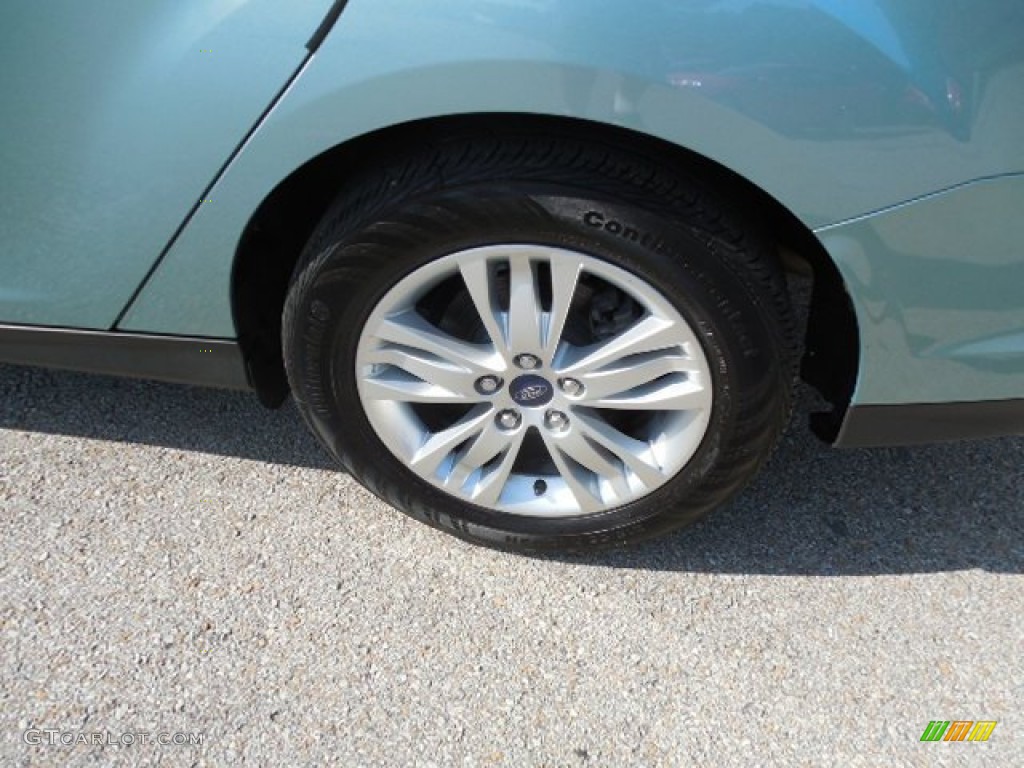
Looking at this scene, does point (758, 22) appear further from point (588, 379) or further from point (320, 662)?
point (320, 662)

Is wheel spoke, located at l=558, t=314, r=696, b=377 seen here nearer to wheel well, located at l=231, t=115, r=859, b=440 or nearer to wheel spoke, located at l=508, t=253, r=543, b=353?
wheel spoke, located at l=508, t=253, r=543, b=353

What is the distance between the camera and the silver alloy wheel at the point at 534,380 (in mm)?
1833

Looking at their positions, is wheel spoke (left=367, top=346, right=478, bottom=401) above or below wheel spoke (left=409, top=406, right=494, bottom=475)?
above

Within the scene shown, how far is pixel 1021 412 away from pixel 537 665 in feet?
3.41

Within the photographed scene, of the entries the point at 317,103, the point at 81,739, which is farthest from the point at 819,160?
the point at 81,739

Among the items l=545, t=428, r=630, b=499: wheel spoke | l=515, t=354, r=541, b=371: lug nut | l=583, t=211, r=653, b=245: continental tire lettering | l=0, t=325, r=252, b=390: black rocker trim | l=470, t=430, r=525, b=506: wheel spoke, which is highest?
l=583, t=211, r=653, b=245: continental tire lettering

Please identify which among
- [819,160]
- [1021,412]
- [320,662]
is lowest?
[320,662]

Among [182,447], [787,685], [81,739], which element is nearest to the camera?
[81,739]

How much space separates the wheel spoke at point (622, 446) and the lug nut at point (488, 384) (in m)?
0.17

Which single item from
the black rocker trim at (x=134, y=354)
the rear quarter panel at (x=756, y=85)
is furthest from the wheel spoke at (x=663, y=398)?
the black rocker trim at (x=134, y=354)

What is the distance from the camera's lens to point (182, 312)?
6.53ft

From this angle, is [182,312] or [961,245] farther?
[182,312]

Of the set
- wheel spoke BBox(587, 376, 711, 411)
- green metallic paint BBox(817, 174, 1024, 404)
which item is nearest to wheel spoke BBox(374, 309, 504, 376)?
wheel spoke BBox(587, 376, 711, 411)

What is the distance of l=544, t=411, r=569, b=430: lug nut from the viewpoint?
2016mm
